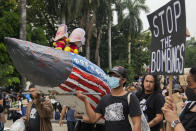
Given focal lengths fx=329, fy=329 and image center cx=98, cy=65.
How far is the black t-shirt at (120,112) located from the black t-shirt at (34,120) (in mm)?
1476

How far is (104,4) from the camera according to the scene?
93.2 ft

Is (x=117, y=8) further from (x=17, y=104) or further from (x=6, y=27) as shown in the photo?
(x=17, y=104)

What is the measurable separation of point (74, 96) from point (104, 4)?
24.6 meters

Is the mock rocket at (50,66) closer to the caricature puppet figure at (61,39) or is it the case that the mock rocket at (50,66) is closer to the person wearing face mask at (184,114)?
the caricature puppet figure at (61,39)

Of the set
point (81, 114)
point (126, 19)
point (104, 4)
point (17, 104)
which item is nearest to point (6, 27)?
point (17, 104)

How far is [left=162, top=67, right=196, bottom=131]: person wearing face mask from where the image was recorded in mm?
2828

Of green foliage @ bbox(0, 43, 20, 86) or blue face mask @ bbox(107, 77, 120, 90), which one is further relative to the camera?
green foliage @ bbox(0, 43, 20, 86)

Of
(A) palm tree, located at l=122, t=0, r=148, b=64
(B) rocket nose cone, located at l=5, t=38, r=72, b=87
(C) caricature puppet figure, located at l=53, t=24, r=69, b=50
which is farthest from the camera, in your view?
(A) palm tree, located at l=122, t=0, r=148, b=64

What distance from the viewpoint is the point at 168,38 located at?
3.45 metres

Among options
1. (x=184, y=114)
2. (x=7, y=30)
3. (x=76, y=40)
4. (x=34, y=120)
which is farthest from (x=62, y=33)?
(x=7, y=30)

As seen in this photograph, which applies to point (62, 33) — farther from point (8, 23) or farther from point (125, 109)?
point (8, 23)

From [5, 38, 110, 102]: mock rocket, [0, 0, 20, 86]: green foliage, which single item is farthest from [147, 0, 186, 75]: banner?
[0, 0, 20, 86]: green foliage

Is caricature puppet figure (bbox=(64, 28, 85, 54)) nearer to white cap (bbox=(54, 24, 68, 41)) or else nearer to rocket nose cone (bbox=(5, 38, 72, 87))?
white cap (bbox=(54, 24, 68, 41))

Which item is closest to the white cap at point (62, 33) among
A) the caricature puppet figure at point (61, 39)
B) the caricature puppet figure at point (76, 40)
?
the caricature puppet figure at point (61, 39)
